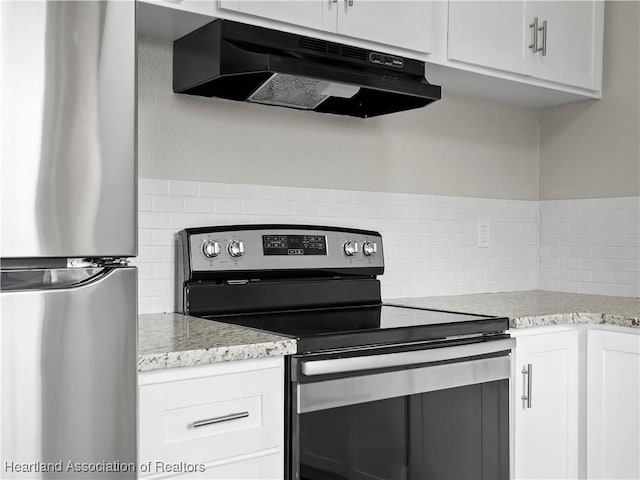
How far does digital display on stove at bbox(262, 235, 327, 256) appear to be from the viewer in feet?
7.04

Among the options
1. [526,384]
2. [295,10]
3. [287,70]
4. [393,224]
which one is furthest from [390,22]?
[526,384]

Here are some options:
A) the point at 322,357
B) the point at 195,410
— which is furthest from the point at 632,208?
the point at 195,410

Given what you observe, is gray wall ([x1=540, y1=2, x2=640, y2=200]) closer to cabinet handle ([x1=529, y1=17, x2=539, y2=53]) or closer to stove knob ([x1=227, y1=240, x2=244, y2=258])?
cabinet handle ([x1=529, y1=17, x2=539, y2=53])

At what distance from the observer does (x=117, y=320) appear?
0.99 meters

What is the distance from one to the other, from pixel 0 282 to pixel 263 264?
1.24 m

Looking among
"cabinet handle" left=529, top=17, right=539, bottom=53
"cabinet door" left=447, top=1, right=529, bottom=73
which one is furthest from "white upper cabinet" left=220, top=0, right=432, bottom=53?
"cabinet handle" left=529, top=17, right=539, bottom=53

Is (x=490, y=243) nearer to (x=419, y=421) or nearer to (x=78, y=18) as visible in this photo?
(x=419, y=421)

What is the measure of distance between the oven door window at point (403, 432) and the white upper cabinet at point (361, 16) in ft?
3.31

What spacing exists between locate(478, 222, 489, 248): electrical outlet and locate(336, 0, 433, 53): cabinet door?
35.9 inches

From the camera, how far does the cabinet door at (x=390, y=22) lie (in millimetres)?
2043

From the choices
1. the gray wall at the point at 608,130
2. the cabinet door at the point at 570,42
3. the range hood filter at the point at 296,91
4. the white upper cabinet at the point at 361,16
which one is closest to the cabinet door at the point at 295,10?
the white upper cabinet at the point at 361,16

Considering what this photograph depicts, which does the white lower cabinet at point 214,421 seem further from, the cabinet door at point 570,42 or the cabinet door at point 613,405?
the cabinet door at point 570,42

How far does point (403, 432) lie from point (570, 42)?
178 centimetres

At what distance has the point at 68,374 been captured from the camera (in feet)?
3.07
